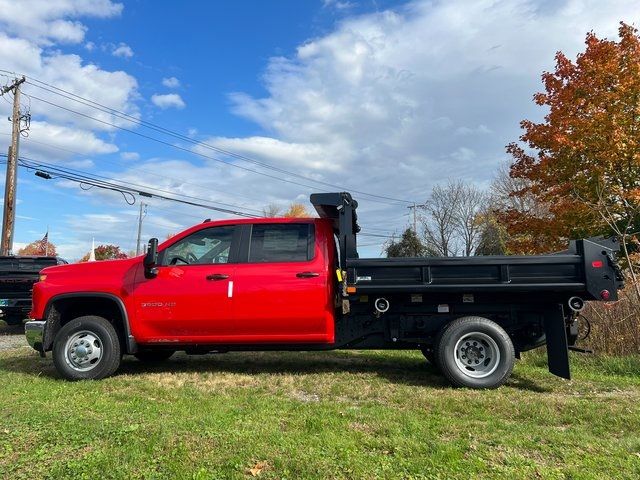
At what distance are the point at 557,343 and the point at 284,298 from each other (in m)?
3.22

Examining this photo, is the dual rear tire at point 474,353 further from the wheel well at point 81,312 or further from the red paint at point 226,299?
the wheel well at point 81,312

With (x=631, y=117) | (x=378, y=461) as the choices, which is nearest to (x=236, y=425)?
(x=378, y=461)

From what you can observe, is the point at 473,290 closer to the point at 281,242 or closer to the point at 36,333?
the point at 281,242

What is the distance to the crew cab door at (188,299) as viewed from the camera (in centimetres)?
632

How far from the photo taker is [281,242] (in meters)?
6.55

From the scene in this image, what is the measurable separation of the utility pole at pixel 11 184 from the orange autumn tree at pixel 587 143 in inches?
776

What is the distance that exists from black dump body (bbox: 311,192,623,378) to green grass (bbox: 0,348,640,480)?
2.03ft

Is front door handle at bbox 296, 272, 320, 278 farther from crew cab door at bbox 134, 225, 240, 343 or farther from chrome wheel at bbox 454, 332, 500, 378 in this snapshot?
chrome wheel at bbox 454, 332, 500, 378

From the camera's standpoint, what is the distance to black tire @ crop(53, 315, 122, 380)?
6.39 m

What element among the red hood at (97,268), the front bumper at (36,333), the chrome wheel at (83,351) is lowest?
the chrome wheel at (83,351)

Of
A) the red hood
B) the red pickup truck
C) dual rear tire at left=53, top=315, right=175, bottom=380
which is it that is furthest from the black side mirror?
dual rear tire at left=53, top=315, right=175, bottom=380

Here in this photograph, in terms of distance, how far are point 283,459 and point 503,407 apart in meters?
2.50

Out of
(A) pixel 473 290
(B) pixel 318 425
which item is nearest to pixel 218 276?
(B) pixel 318 425

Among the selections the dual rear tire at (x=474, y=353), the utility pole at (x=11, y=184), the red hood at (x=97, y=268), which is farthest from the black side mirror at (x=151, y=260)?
the utility pole at (x=11, y=184)
